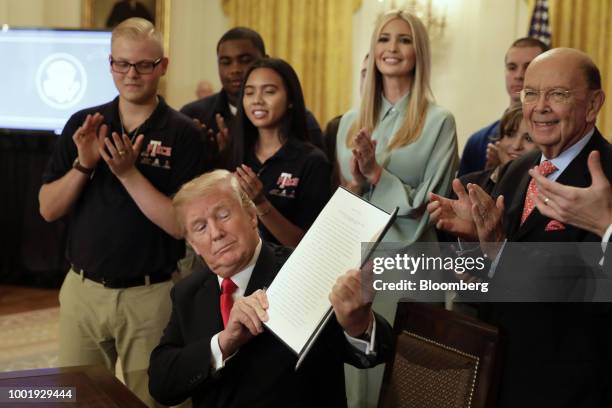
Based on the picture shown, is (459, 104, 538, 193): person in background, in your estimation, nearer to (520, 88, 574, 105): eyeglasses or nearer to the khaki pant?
(520, 88, 574, 105): eyeglasses

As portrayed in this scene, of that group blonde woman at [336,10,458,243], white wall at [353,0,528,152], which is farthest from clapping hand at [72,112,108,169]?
white wall at [353,0,528,152]

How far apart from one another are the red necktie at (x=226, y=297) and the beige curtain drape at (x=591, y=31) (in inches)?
211

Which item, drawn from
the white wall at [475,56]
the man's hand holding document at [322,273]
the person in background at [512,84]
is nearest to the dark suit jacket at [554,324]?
the man's hand holding document at [322,273]

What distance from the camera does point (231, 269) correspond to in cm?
192

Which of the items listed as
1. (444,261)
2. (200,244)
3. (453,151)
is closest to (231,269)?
(200,244)

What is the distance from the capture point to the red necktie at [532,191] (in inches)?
82.0

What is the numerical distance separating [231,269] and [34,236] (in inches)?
179

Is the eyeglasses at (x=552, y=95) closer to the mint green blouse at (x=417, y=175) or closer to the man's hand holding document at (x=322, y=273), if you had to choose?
the mint green blouse at (x=417, y=175)

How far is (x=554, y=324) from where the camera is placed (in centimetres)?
196

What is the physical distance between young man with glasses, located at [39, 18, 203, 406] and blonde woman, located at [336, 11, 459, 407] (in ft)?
2.04

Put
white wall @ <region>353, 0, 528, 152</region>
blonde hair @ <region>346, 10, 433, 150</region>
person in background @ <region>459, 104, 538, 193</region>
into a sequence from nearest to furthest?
blonde hair @ <region>346, 10, 433, 150</region> < person in background @ <region>459, 104, 538, 193</region> < white wall @ <region>353, 0, 528, 152</region>

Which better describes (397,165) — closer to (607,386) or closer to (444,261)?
(444,261)

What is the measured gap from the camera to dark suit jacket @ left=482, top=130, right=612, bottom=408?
1901mm

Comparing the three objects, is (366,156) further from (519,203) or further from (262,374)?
(262,374)
